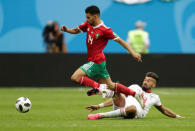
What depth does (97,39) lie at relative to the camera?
31.7ft

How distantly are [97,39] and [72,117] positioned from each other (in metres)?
1.45

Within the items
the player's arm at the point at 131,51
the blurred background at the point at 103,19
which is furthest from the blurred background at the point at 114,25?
the player's arm at the point at 131,51

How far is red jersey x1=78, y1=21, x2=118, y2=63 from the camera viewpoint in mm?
9562

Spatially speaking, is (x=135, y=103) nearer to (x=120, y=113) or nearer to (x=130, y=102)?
(x=130, y=102)

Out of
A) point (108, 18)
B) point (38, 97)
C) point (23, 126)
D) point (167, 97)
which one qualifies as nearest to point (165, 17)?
point (108, 18)

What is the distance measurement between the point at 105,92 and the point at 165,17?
1317 cm

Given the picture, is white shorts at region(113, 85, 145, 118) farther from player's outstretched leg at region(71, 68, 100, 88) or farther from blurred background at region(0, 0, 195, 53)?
blurred background at region(0, 0, 195, 53)

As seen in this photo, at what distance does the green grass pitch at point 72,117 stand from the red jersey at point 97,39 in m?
1.10

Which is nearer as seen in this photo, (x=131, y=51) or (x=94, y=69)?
(x=131, y=51)

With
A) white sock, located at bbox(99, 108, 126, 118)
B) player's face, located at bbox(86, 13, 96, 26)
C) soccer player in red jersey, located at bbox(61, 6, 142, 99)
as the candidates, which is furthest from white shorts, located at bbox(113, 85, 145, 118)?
player's face, located at bbox(86, 13, 96, 26)

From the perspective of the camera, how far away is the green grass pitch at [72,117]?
7.85m

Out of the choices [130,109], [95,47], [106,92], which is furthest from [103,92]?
[95,47]

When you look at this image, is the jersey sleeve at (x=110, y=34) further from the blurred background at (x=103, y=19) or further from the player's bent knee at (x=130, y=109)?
the blurred background at (x=103, y=19)

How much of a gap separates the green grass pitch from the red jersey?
110 cm
